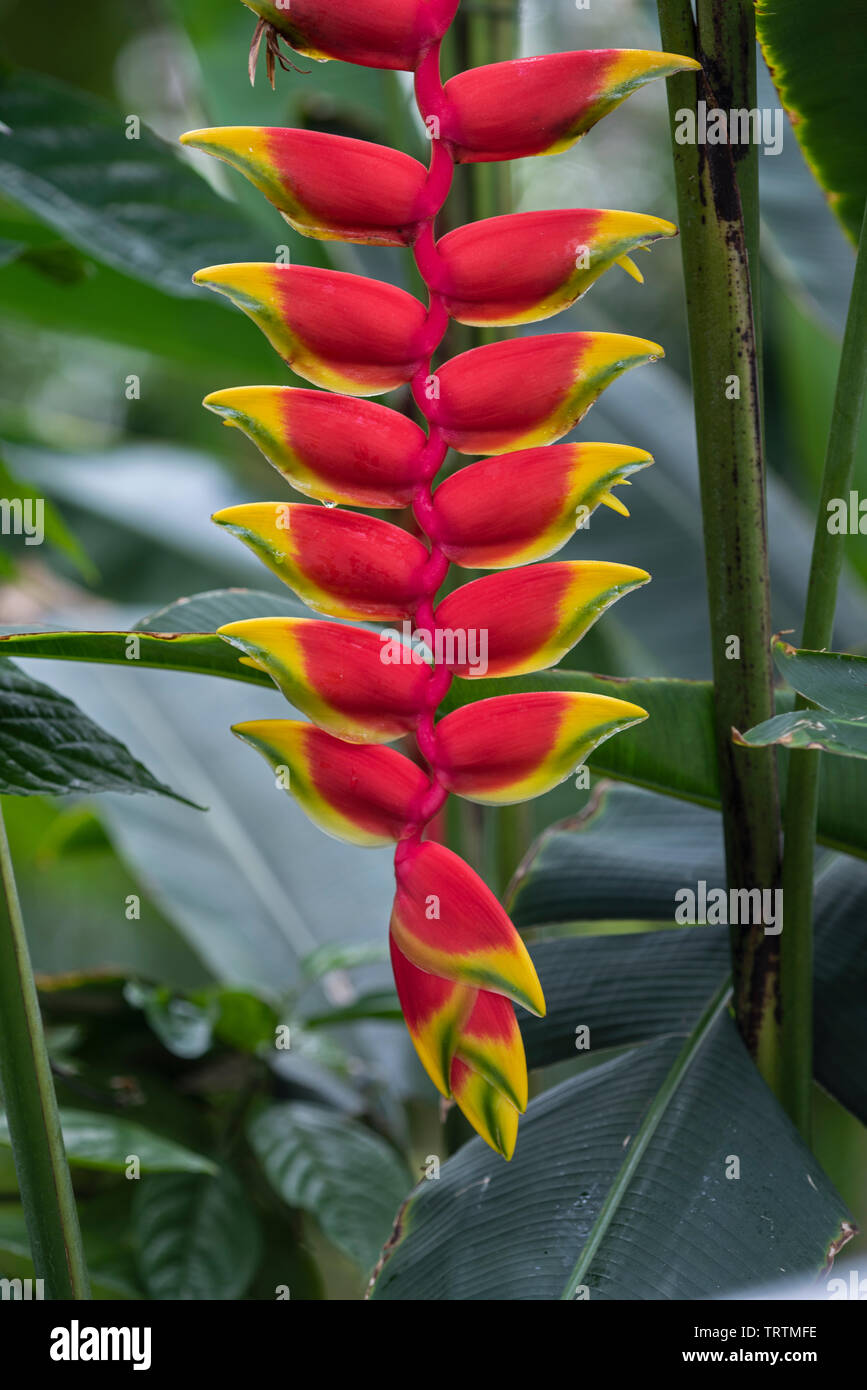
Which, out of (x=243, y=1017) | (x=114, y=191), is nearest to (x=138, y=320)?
(x=114, y=191)

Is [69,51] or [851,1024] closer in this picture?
[851,1024]

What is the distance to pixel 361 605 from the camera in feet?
0.77

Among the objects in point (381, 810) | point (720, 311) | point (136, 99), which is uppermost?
point (136, 99)

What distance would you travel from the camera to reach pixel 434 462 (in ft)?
0.77

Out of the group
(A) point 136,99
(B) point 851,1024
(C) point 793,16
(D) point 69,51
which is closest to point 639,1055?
(B) point 851,1024

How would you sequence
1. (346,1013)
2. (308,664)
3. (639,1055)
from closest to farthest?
(308,664) < (639,1055) < (346,1013)

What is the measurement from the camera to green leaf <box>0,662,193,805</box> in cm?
29

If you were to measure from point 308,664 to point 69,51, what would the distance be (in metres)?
1.33

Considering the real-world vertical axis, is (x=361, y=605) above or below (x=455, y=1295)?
above

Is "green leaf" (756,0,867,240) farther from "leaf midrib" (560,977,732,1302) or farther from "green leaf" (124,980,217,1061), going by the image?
"green leaf" (124,980,217,1061)

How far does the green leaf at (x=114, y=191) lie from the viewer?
0.46 metres

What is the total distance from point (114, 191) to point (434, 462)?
33 centimetres

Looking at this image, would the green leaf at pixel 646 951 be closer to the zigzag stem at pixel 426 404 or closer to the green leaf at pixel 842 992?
the green leaf at pixel 842 992

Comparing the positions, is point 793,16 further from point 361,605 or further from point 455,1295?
point 455,1295
